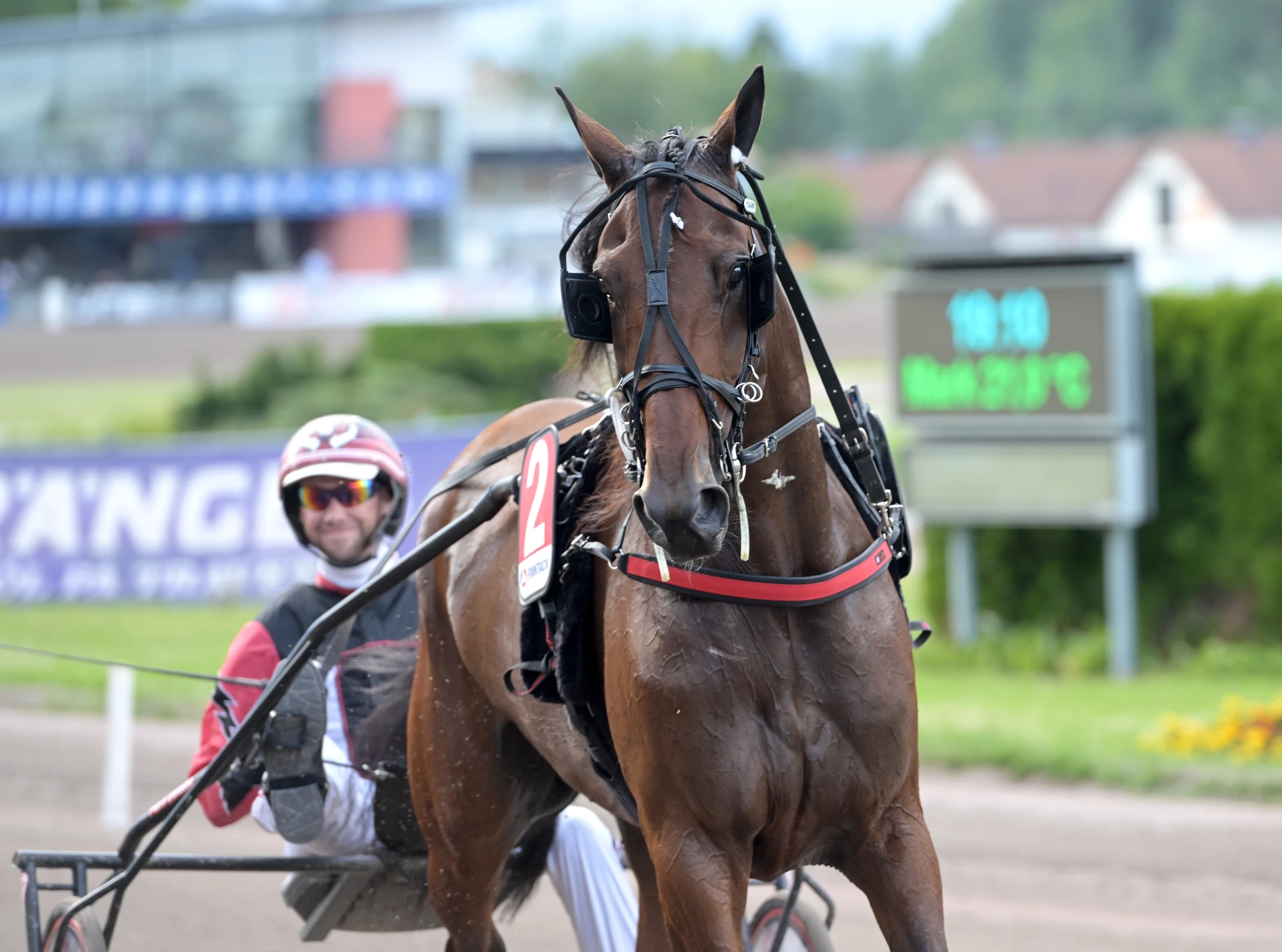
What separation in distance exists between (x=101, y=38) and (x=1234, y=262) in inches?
1247

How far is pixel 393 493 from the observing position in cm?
423

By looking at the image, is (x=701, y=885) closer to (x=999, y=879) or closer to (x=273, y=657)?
(x=273, y=657)

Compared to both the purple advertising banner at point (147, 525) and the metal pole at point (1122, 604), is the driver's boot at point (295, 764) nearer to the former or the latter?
the metal pole at point (1122, 604)

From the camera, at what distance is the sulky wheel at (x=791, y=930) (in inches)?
146

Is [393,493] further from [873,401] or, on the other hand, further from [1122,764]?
[873,401]

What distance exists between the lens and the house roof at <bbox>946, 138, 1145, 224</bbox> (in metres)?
63.9

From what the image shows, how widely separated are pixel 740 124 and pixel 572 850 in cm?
201

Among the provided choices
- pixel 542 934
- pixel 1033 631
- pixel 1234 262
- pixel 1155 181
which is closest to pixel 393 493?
pixel 542 934

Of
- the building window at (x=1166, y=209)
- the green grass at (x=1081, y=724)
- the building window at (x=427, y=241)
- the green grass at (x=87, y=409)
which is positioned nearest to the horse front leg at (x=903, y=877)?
the green grass at (x=1081, y=724)

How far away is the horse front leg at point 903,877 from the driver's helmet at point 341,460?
184cm

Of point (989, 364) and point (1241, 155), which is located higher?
point (1241, 155)

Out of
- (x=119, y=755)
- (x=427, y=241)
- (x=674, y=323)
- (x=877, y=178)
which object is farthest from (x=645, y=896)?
(x=877, y=178)

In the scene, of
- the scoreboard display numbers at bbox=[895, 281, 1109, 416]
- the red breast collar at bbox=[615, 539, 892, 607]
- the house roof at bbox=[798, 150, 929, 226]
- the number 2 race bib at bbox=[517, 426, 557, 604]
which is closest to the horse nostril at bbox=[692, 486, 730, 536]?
the red breast collar at bbox=[615, 539, 892, 607]

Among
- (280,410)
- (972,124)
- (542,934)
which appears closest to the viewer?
(542,934)
